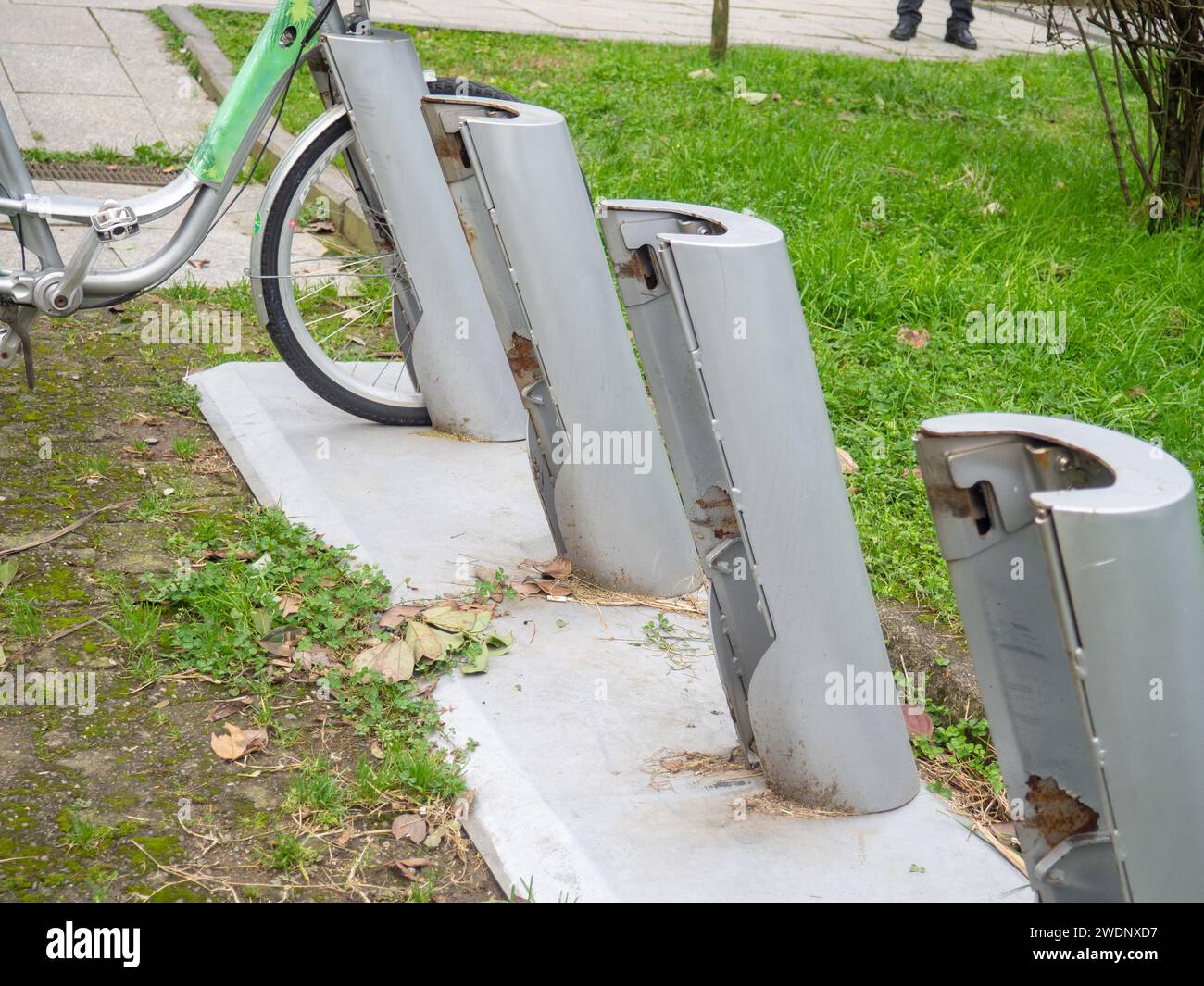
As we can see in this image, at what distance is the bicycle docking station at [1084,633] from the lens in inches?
54.1

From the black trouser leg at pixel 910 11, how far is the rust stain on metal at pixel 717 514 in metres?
9.60

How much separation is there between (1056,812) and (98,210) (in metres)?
2.81

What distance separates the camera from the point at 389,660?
2.72 meters

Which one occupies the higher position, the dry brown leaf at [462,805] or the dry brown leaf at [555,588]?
the dry brown leaf at [555,588]

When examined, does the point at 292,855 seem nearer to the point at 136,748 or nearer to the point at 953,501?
the point at 136,748

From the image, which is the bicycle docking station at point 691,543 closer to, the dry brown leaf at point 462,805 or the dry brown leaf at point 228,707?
the dry brown leaf at point 462,805

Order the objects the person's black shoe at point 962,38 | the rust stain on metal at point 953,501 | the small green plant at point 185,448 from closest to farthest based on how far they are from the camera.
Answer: the rust stain on metal at point 953,501
the small green plant at point 185,448
the person's black shoe at point 962,38

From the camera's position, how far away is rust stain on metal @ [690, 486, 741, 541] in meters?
2.28

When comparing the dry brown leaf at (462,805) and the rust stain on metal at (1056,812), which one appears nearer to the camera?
the rust stain on metal at (1056,812)

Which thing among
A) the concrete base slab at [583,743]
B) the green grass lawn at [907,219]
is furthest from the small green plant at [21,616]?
the green grass lawn at [907,219]

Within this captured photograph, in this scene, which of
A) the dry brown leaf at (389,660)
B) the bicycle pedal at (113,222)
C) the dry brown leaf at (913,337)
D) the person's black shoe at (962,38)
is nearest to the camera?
the dry brown leaf at (389,660)
